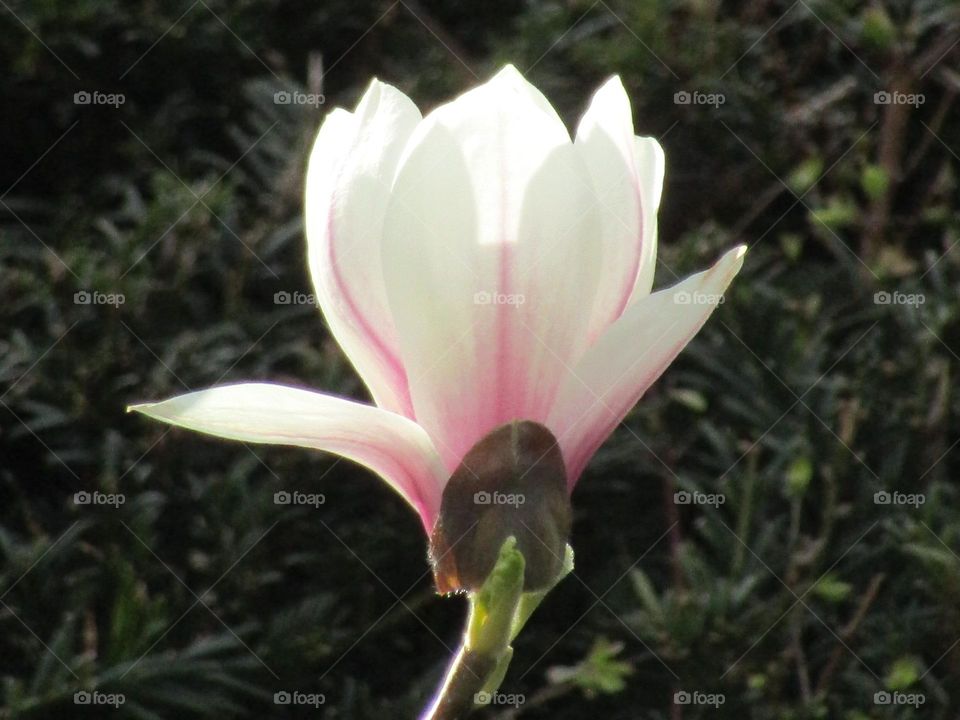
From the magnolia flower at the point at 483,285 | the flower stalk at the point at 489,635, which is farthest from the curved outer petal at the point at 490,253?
the flower stalk at the point at 489,635

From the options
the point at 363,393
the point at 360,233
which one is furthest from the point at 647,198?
the point at 363,393

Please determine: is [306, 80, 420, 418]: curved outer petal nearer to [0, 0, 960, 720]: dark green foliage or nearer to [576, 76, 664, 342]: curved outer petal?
[576, 76, 664, 342]: curved outer petal

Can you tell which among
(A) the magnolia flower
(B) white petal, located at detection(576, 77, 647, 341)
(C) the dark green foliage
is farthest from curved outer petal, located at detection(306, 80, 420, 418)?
(C) the dark green foliage

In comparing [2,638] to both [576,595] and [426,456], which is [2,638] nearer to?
[576,595]

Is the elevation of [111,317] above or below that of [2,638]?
above

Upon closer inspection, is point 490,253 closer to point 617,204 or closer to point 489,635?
point 617,204

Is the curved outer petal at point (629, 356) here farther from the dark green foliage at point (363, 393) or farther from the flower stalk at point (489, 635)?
the dark green foliage at point (363, 393)

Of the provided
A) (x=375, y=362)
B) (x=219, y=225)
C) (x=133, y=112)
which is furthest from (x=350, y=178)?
(x=133, y=112)
